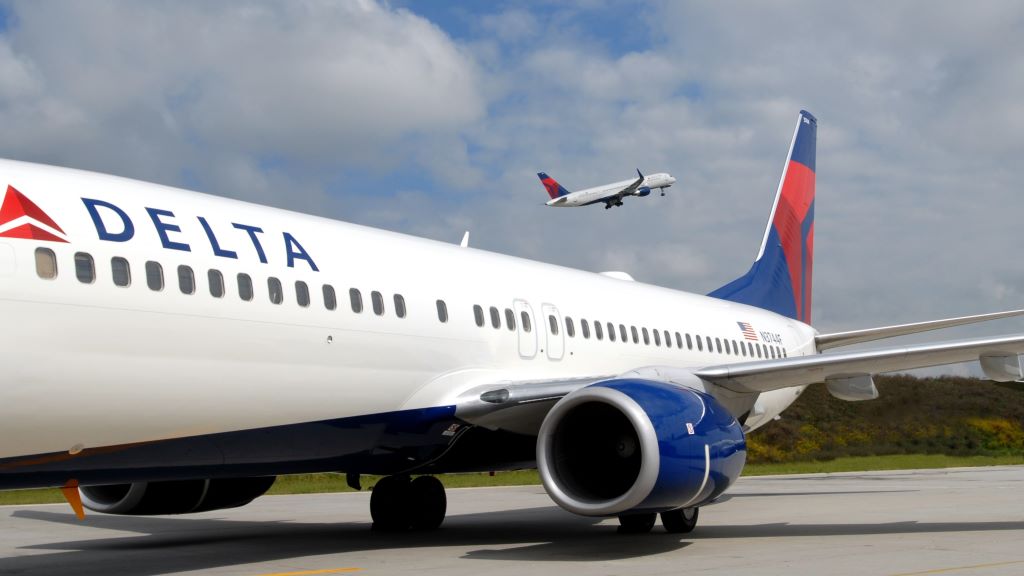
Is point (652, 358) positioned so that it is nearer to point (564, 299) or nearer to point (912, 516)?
point (564, 299)

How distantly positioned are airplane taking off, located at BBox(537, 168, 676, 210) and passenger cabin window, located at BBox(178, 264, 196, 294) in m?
41.7

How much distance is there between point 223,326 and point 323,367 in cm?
107

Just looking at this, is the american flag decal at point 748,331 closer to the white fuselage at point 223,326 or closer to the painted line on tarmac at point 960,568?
the white fuselage at point 223,326

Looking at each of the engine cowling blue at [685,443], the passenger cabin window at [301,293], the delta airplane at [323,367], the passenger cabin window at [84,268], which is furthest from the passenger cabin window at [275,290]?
the engine cowling blue at [685,443]

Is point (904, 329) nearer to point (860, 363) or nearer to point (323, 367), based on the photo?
point (860, 363)

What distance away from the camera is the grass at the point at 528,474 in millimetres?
21594

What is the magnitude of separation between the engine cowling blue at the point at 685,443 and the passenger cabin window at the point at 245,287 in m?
3.23

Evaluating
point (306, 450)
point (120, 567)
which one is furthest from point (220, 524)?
point (306, 450)

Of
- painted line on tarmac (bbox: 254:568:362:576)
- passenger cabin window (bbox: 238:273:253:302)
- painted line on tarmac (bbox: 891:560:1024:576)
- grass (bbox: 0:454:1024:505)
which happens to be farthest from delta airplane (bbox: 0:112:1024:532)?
grass (bbox: 0:454:1024:505)

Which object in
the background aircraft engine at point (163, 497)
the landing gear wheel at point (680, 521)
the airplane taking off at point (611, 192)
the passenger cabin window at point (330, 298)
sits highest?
the airplane taking off at point (611, 192)

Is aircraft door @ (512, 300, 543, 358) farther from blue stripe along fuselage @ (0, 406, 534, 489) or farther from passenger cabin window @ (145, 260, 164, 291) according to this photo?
passenger cabin window @ (145, 260, 164, 291)

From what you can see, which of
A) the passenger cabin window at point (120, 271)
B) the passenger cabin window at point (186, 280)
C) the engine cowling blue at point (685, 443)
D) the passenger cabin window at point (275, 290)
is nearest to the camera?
the passenger cabin window at point (120, 271)

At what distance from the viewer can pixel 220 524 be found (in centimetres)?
1495

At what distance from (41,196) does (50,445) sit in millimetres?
1656
